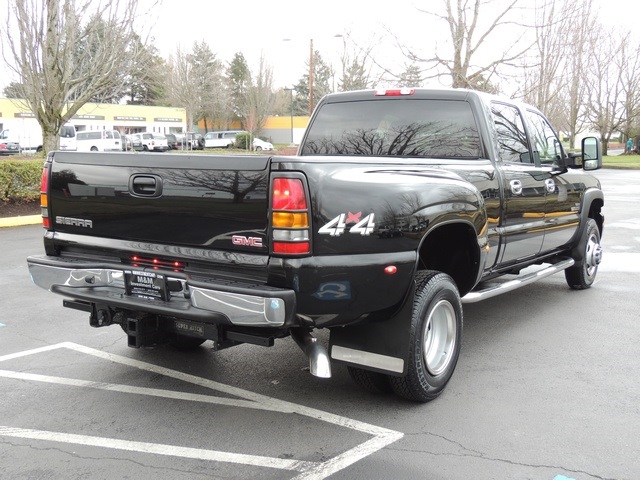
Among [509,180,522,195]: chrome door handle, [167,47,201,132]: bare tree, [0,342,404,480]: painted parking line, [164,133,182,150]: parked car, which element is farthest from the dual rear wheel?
[167,47,201,132]: bare tree

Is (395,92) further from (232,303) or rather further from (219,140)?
(219,140)

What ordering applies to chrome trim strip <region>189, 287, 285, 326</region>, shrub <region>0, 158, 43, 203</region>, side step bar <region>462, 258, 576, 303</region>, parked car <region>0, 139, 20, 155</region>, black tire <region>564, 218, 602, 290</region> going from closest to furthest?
chrome trim strip <region>189, 287, 285, 326</region> → side step bar <region>462, 258, 576, 303</region> → black tire <region>564, 218, 602, 290</region> → shrub <region>0, 158, 43, 203</region> → parked car <region>0, 139, 20, 155</region>

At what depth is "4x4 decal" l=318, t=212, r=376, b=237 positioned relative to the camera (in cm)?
339

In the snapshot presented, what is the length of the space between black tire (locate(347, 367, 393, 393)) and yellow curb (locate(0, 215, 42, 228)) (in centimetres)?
1036

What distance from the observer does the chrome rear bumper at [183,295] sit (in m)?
3.27

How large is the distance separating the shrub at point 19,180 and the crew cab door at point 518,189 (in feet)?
36.7

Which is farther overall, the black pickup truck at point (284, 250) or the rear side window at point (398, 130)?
the rear side window at point (398, 130)

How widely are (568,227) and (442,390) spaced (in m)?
3.20

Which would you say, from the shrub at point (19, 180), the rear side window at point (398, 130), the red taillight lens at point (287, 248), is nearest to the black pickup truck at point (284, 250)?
the red taillight lens at point (287, 248)

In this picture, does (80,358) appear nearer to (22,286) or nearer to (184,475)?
(184,475)

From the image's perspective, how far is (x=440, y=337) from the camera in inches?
171

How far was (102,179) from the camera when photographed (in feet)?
12.8

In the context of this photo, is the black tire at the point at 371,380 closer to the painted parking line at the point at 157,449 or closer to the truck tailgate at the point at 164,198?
the painted parking line at the point at 157,449

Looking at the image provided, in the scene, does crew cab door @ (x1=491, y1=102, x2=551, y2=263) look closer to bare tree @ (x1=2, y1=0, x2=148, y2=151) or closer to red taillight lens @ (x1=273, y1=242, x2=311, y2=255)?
red taillight lens @ (x1=273, y1=242, x2=311, y2=255)
